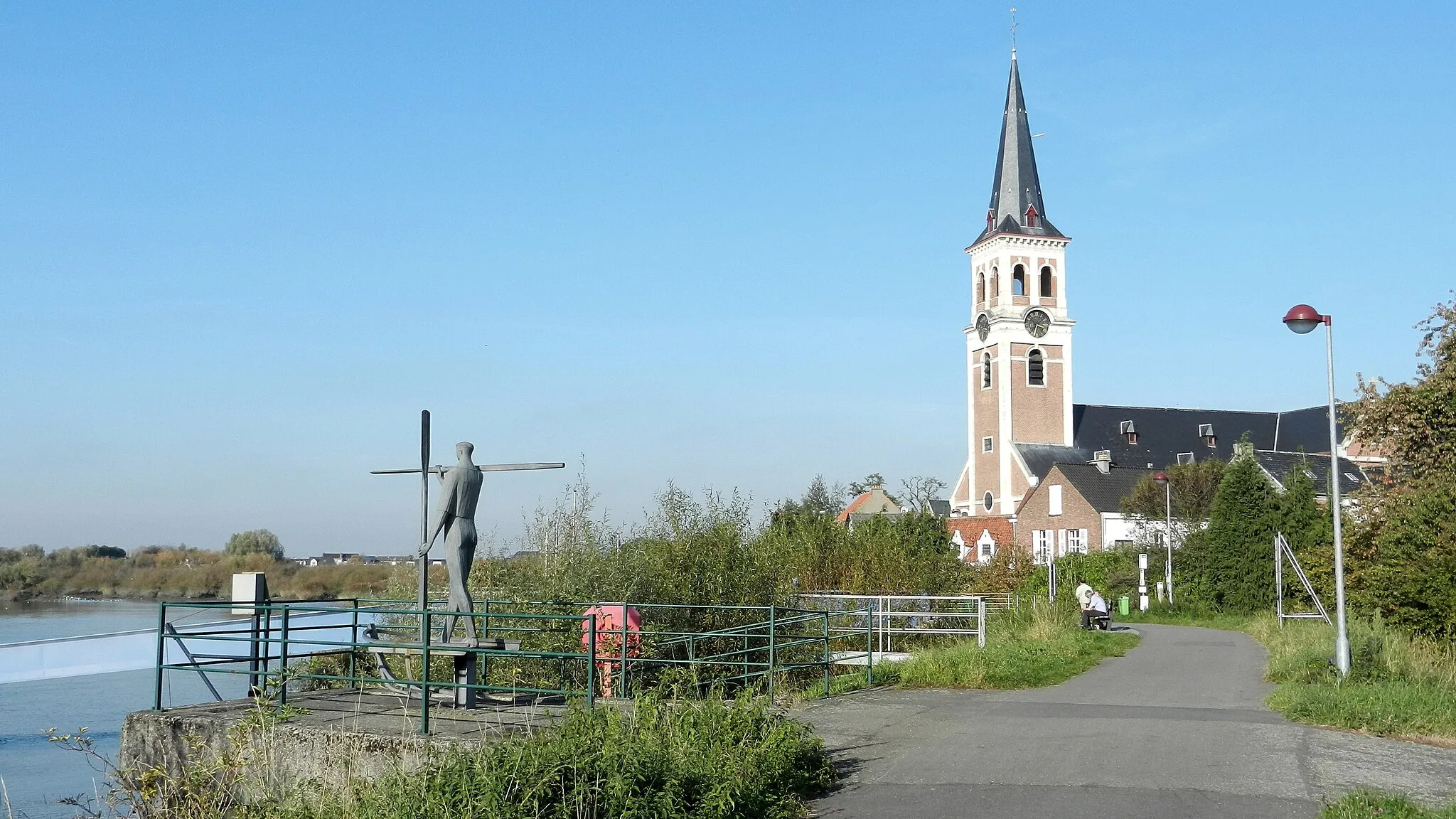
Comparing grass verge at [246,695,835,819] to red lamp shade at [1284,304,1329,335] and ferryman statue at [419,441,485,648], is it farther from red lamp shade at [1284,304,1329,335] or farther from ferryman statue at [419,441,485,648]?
red lamp shade at [1284,304,1329,335]

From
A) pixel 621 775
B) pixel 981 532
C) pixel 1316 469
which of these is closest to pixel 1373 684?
pixel 621 775

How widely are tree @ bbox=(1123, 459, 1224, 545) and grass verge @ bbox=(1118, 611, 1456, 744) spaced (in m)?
36.5

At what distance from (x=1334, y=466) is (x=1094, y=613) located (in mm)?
A: 15149

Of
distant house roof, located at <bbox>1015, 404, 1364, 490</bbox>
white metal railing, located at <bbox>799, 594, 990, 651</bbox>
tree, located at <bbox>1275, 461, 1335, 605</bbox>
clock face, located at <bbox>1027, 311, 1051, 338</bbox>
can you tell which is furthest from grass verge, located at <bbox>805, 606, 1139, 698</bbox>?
clock face, located at <bbox>1027, 311, 1051, 338</bbox>

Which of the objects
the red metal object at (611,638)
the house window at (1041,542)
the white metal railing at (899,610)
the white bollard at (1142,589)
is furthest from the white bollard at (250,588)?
the house window at (1041,542)

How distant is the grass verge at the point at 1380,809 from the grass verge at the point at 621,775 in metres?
3.60

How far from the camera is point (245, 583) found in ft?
42.7

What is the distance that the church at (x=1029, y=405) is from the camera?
290 ft

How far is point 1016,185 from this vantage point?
94.1 metres

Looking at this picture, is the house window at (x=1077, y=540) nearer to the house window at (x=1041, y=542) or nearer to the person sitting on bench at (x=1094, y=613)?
the house window at (x=1041, y=542)

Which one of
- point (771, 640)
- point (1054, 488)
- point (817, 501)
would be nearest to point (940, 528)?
point (771, 640)

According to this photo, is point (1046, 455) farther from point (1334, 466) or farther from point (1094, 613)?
point (1334, 466)

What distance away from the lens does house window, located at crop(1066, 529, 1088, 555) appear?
70.8 metres

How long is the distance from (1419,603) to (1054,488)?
5799cm
